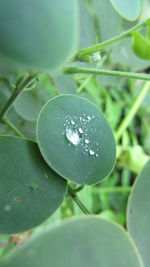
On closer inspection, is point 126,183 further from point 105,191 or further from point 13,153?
point 13,153

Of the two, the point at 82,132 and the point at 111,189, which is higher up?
the point at 82,132

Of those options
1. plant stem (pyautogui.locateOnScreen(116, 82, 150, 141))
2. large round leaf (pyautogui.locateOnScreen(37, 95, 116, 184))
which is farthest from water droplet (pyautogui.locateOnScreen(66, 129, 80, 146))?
plant stem (pyautogui.locateOnScreen(116, 82, 150, 141))

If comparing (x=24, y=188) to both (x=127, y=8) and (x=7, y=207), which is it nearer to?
(x=7, y=207)

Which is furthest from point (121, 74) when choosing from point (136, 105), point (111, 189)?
point (111, 189)

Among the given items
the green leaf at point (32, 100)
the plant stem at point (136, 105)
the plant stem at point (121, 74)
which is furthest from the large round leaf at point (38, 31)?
the plant stem at point (136, 105)

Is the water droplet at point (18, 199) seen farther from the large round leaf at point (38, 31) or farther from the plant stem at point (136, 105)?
the plant stem at point (136, 105)

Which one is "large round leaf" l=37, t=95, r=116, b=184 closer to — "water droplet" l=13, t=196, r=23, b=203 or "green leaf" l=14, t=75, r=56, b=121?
"water droplet" l=13, t=196, r=23, b=203

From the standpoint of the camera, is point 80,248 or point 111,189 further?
point 111,189

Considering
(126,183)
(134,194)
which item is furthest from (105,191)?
(134,194)
